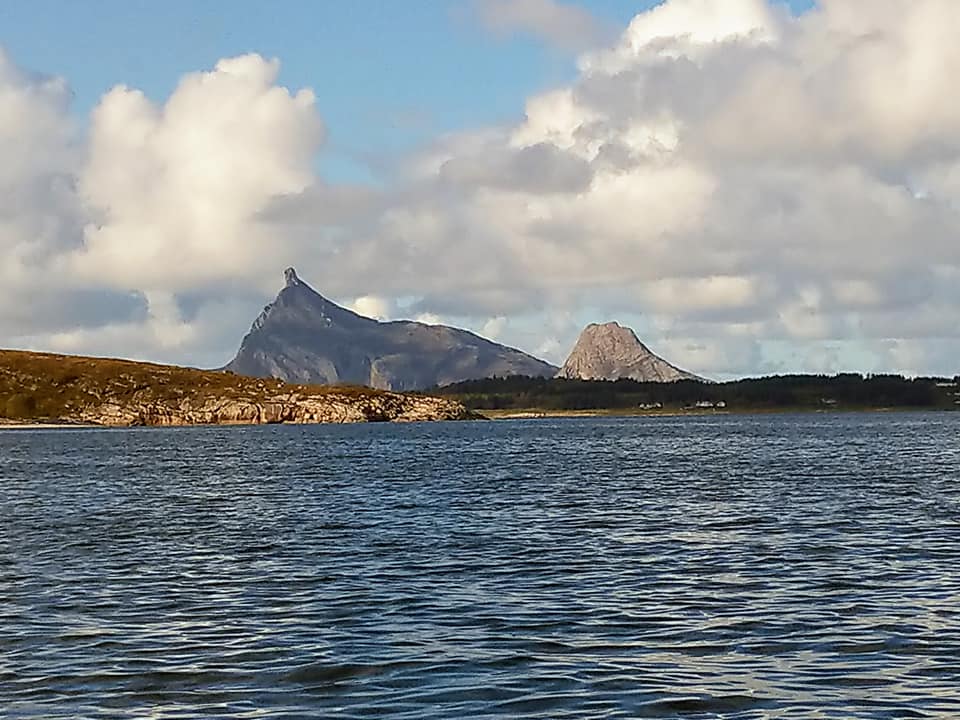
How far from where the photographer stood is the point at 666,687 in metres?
26.5

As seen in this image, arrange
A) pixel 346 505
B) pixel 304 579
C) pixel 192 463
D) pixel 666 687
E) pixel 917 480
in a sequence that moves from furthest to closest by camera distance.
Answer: pixel 192 463
pixel 917 480
pixel 346 505
pixel 304 579
pixel 666 687

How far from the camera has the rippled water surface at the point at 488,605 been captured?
2617 centimetres

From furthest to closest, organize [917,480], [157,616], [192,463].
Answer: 1. [192,463]
2. [917,480]
3. [157,616]

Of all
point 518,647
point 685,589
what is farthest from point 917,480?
point 518,647

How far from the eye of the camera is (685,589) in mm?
39312

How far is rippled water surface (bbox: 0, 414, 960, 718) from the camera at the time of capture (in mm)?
26172

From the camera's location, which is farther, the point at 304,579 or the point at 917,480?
the point at 917,480

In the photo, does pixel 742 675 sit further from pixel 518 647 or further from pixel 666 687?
pixel 518 647

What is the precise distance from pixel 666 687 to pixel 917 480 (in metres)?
68.3

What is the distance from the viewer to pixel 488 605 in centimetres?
3681

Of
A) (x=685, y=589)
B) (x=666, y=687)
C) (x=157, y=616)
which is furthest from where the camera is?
(x=685, y=589)

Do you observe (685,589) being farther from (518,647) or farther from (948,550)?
(948,550)

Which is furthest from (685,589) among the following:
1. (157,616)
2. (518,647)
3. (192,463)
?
(192,463)

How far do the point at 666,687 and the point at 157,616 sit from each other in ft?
51.6
